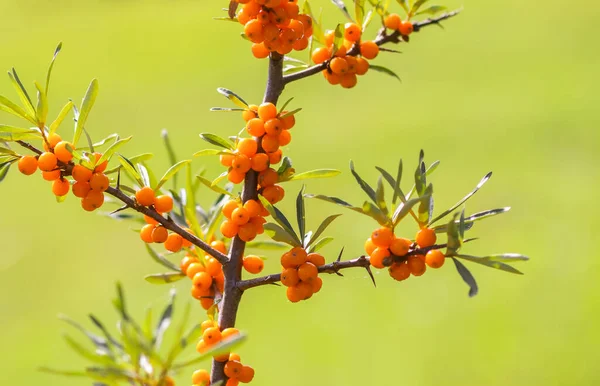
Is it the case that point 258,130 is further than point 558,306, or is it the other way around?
point 558,306

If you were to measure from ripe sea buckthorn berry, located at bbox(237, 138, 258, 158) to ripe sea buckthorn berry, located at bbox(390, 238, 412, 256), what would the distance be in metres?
0.10

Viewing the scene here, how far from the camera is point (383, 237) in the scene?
32cm

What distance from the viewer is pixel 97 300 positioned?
137 centimetres

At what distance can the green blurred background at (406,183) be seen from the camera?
1153mm

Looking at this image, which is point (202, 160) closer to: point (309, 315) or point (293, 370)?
point (309, 315)

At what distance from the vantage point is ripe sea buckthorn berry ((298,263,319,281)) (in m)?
0.34

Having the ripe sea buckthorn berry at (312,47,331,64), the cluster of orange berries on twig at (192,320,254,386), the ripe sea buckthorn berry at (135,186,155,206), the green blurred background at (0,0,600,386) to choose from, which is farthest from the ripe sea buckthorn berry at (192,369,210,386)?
the green blurred background at (0,0,600,386)

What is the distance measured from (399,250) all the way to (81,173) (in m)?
0.17

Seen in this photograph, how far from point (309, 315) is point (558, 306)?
0.48m

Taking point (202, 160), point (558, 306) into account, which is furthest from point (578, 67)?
point (202, 160)

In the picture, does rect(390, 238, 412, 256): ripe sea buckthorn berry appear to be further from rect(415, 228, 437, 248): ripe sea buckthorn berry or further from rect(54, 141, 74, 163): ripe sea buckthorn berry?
rect(54, 141, 74, 163): ripe sea buckthorn berry

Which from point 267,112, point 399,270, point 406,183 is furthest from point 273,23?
point 406,183

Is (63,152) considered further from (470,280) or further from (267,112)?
(470,280)

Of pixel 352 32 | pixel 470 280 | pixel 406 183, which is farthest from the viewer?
pixel 406 183
